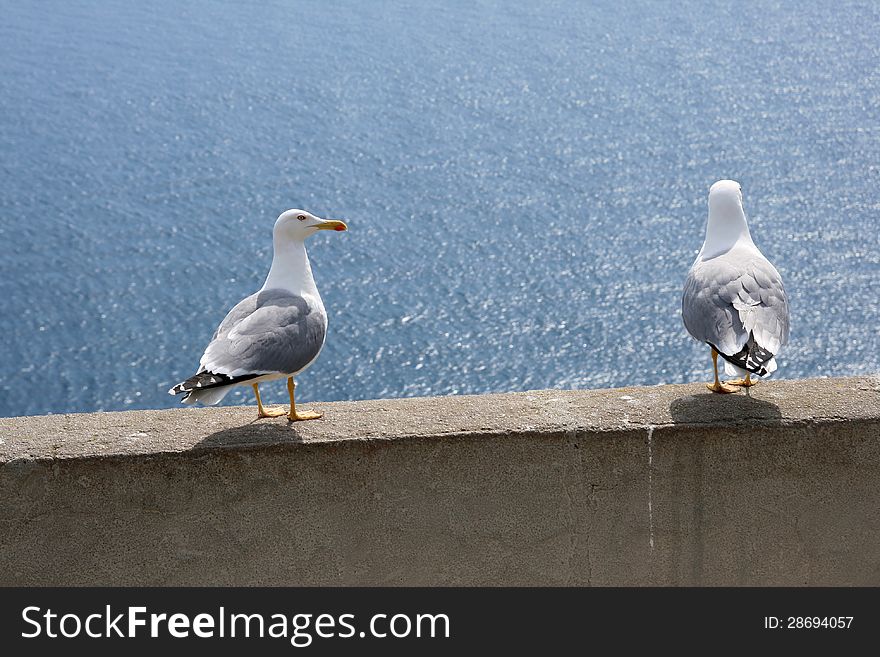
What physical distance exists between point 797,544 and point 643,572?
1.09ft

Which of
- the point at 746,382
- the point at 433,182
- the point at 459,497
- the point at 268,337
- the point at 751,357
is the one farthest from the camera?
the point at 433,182

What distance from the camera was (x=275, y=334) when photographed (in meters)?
2.51

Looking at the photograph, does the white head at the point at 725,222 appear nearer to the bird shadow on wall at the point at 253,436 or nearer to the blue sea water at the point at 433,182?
the bird shadow on wall at the point at 253,436

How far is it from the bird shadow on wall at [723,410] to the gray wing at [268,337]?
2.82 ft

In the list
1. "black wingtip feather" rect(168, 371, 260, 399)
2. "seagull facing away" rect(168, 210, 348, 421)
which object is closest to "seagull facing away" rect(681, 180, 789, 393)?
"seagull facing away" rect(168, 210, 348, 421)

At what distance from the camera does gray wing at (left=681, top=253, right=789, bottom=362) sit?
2.50m

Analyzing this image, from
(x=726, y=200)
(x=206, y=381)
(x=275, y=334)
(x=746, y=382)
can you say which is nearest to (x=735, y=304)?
(x=746, y=382)

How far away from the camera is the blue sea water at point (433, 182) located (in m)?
14.0

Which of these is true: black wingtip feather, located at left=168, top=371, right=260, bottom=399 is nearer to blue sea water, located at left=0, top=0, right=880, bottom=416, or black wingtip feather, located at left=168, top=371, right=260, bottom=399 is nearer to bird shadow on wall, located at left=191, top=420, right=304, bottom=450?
bird shadow on wall, located at left=191, top=420, right=304, bottom=450

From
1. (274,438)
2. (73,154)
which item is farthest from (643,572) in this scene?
(73,154)

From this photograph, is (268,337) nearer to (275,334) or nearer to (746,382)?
(275,334)

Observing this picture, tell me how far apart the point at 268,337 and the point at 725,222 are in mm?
1284

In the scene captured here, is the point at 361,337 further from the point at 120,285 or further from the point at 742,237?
the point at 742,237

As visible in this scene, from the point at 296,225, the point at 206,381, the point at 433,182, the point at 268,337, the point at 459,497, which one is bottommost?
the point at 459,497
